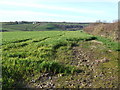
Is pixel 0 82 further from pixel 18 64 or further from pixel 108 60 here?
pixel 108 60

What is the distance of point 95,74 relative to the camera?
25.9 feet

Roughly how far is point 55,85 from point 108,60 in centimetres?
454

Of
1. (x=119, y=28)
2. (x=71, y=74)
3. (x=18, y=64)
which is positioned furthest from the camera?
(x=119, y=28)

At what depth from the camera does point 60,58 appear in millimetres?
10844

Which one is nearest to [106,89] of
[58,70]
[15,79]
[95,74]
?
[95,74]

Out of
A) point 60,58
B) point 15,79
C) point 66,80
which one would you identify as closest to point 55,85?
point 66,80

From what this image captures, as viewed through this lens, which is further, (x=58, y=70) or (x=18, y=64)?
(x=18, y=64)

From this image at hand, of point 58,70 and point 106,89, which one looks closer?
→ point 106,89

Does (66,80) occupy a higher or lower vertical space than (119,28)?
lower

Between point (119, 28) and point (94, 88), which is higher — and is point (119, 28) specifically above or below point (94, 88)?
above

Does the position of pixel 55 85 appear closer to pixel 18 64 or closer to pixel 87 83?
pixel 87 83

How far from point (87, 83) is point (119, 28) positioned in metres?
17.8

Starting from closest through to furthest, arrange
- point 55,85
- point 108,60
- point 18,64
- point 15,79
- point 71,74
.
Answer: point 55,85
point 15,79
point 71,74
point 18,64
point 108,60

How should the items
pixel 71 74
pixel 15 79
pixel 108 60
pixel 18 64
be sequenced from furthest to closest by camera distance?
pixel 108 60 < pixel 18 64 < pixel 71 74 < pixel 15 79
